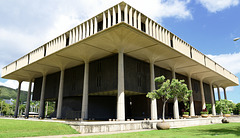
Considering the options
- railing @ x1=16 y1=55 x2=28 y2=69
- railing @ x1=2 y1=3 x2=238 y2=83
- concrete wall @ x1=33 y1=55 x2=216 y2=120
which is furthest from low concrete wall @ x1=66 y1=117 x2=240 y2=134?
railing @ x1=16 y1=55 x2=28 y2=69

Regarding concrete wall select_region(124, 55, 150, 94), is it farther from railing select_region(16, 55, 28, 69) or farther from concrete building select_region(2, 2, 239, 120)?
railing select_region(16, 55, 28, 69)

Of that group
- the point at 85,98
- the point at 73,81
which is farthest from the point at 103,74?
the point at 73,81

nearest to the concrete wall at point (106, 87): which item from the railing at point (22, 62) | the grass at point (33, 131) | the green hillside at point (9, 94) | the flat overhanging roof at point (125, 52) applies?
the flat overhanging roof at point (125, 52)

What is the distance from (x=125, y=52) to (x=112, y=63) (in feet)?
8.46

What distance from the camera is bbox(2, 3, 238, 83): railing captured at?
20.6 meters

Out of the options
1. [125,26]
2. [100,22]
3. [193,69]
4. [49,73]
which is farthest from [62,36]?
[193,69]

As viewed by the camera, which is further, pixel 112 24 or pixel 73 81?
pixel 73 81

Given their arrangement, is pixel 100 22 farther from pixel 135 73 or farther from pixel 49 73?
pixel 49 73

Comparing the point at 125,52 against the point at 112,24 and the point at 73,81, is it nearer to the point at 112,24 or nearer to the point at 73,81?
the point at 112,24

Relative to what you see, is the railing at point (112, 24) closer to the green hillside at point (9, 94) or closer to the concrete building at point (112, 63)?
the concrete building at point (112, 63)

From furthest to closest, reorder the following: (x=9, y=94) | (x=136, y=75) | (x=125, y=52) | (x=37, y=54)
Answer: (x=9, y=94) < (x=37, y=54) < (x=136, y=75) < (x=125, y=52)

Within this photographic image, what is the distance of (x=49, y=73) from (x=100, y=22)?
21150mm

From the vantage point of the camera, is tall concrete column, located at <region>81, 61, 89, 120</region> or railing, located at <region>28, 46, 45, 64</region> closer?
tall concrete column, located at <region>81, 61, 89, 120</region>

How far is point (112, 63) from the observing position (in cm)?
2680
